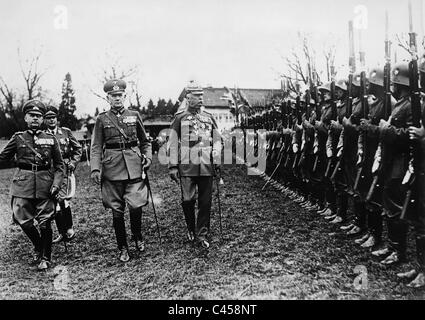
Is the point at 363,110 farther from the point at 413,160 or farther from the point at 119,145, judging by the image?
the point at 119,145

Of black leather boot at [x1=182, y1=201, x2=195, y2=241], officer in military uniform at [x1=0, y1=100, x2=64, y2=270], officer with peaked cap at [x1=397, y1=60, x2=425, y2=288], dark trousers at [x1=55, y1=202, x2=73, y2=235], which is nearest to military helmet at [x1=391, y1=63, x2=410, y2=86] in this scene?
officer with peaked cap at [x1=397, y1=60, x2=425, y2=288]

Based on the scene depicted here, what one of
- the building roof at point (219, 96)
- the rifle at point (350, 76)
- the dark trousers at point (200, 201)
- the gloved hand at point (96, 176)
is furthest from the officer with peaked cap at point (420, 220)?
the building roof at point (219, 96)

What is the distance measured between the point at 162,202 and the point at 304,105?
355 centimetres

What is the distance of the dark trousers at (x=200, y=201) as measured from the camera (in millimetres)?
5621

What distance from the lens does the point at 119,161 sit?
209 inches

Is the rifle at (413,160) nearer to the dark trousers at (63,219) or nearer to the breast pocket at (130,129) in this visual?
the breast pocket at (130,129)

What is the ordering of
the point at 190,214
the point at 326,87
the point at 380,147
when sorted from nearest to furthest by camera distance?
1. the point at 380,147
2. the point at 190,214
3. the point at 326,87

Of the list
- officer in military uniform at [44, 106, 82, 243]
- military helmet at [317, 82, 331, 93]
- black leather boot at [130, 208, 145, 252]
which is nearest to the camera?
black leather boot at [130, 208, 145, 252]

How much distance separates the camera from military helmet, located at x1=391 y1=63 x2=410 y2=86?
14.8ft

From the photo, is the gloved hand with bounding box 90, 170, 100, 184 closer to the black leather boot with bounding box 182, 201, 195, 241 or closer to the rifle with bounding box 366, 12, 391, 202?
the black leather boot with bounding box 182, 201, 195, 241

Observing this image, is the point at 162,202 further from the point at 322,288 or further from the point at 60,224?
the point at 322,288

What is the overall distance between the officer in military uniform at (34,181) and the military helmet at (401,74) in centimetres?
392

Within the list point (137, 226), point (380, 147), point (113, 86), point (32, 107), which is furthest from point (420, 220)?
point (32, 107)

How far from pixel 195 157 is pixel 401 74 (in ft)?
8.51
